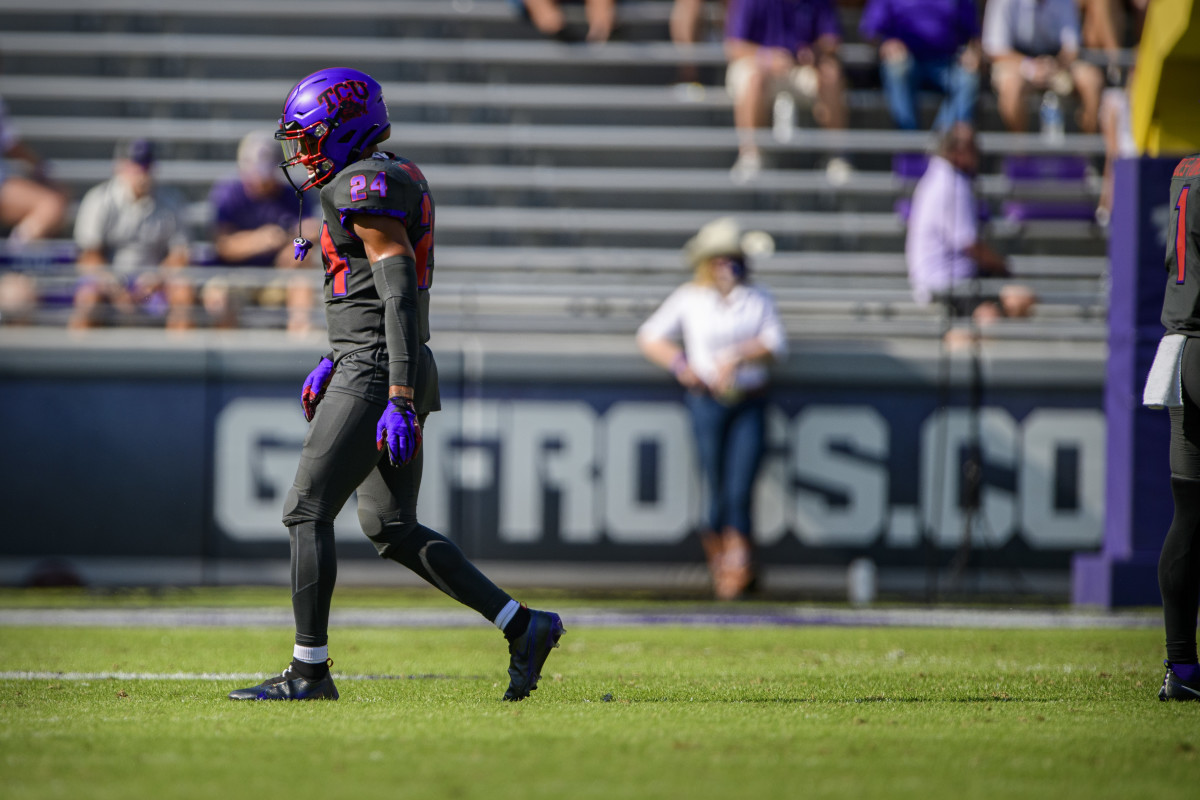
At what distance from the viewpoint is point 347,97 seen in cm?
496

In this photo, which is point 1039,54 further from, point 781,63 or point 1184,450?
point 1184,450

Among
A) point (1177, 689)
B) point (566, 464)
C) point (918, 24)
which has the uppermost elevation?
point (918, 24)

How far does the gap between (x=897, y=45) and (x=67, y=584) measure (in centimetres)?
809

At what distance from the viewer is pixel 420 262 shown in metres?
4.99

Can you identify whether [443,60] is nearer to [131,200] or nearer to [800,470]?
[131,200]

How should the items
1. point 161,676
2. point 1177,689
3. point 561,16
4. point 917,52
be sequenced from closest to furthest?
1. point 1177,689
2. point 161,676
3. point 917,52
4. point 561,16

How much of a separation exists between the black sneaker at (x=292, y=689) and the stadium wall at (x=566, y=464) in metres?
5.03

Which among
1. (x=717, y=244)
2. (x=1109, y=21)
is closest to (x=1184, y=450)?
(x=717, y=244)

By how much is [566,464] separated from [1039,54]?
6.18 meters

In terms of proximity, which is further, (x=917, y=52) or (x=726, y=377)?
(x=917, y=52)

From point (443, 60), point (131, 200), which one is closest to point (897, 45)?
point (443, 60)

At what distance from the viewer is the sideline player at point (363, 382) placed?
478 cm

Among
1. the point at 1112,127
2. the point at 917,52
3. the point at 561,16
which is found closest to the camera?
the point at 1112,127

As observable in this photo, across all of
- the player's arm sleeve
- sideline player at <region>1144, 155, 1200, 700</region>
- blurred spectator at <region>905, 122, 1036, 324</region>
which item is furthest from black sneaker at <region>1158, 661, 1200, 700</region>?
blurred spectator at <region>905, 122, 1036, 324</region>
